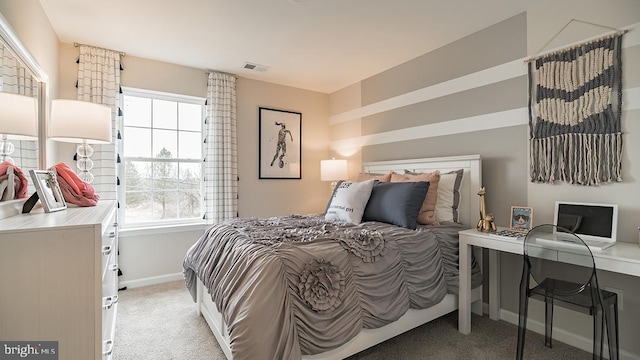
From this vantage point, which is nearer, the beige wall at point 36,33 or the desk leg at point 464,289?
the beige wall at point 36,33

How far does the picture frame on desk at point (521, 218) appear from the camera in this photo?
2.17m

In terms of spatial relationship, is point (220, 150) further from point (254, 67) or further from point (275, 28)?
point (275, 28)

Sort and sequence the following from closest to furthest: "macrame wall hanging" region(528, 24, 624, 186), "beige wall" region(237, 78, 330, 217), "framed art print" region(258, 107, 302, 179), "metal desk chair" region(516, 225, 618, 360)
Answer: "metal desk chair" region(516, 225, 618, 360)
"macrame wall hanging" region(528, 24, 624, 186)
"beige wall" region(237, 78, 330, 217)
"framed art print" region(258, 107, 302, 179)

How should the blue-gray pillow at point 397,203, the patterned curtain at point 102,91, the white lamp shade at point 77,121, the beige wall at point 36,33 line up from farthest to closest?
the patterned curtain at point 102,91 → the blue-gray pillow at point 397,203 → the white lamp shade at point 77,121 → the beige wall at point 36,33

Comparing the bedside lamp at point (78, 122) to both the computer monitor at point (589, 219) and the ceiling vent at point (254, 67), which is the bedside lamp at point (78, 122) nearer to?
the ceiling vent at point (254, 67)

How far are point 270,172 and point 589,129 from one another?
129 inches

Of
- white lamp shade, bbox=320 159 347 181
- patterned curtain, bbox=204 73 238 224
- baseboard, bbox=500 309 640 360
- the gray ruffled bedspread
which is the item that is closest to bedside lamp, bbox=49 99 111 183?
the gray ruffled bedspread

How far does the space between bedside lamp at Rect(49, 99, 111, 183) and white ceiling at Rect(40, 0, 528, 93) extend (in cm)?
81

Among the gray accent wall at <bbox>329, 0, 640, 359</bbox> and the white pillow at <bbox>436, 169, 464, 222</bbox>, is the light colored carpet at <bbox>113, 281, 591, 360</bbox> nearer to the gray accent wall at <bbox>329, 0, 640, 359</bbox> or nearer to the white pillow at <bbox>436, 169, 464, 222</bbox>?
the gray accent wall at <bbox>329, 0, 640, 359</bbox>

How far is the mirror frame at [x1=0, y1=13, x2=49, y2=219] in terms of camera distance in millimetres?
1445

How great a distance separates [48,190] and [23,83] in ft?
2.18

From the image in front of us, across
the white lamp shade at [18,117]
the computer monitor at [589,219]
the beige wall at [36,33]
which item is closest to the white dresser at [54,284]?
the white lamp shade at [18,117]

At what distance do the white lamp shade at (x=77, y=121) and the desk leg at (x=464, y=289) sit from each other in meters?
2.85

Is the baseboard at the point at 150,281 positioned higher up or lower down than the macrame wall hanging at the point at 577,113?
lower down
